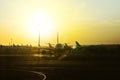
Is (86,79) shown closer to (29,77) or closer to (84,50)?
(29,77)

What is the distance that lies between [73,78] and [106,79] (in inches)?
120

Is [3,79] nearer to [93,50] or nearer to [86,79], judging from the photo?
[86,79]

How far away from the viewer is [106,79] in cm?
3095

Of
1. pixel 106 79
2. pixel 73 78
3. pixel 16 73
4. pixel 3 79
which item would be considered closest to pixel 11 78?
pixel 3 79

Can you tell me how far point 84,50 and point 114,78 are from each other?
153 ft

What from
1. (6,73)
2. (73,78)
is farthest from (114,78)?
(6,73)

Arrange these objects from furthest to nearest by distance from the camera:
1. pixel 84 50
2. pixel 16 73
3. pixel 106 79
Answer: pixel 84 50 → pixel 16 73 → pixel 106 79

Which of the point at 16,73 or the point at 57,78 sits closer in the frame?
the point at 57,78

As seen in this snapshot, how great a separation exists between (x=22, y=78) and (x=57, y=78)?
3143 millimetres

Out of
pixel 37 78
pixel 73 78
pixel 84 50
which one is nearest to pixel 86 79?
pixel 73 78

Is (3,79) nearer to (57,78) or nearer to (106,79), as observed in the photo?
(57,78)

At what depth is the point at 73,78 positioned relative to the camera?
3228 cm

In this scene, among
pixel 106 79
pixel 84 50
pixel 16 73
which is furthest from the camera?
pixel 84 50

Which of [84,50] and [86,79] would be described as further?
[84,50]
